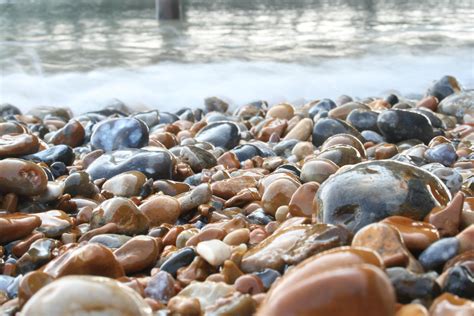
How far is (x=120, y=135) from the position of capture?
127 inches

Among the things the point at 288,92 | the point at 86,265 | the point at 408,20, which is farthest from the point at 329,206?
the point at 408,20

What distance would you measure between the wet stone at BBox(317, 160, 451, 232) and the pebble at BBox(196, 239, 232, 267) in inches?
10.9

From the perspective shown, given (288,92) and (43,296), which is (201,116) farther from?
(43,296)

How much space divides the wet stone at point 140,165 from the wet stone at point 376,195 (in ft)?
3.22

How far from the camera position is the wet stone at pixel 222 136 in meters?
3.42

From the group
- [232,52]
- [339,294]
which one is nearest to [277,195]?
[339,294]

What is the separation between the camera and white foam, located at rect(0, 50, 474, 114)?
221 inches

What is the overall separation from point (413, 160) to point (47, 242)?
56.0 inches

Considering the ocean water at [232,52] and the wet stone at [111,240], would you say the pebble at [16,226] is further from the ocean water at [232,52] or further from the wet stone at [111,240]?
the ocean water at [232,52]

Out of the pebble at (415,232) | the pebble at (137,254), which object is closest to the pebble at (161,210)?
the pebble at (137,254)

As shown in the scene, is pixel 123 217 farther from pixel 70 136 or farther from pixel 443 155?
pixel 70 136

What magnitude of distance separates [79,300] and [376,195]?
874mm

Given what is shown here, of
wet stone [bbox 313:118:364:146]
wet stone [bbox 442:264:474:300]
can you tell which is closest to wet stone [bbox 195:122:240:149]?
wet stone [bbox 313:118:364:146]

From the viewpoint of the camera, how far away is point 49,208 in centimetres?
242
